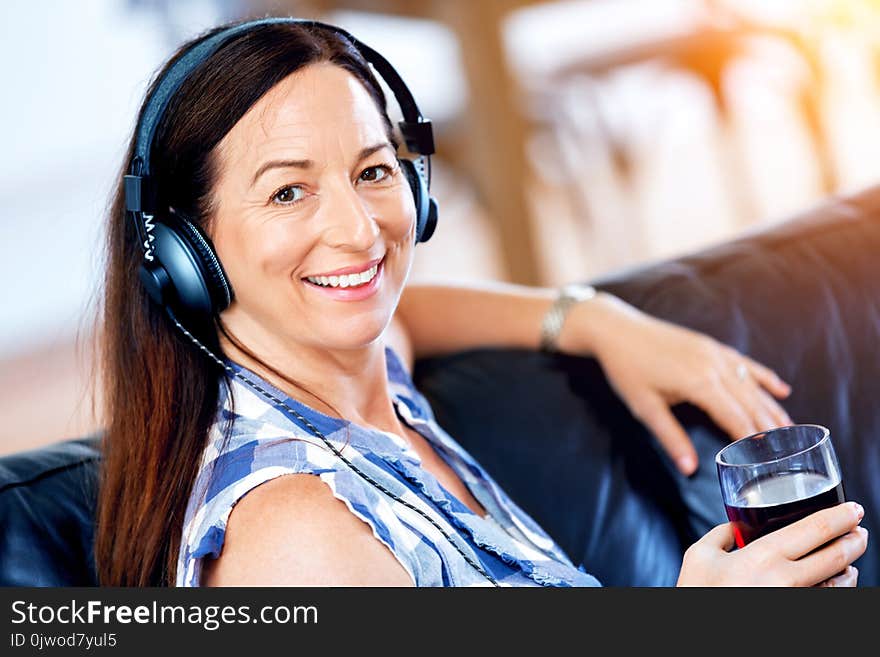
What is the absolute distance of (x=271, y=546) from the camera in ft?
3.28

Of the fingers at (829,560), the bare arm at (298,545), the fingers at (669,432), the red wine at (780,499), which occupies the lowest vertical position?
the fingers at (669,432)

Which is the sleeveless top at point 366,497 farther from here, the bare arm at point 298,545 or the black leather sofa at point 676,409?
the black leather sofa at point 676,409

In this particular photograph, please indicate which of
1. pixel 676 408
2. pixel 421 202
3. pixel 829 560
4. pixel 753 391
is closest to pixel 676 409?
pixel 676 408

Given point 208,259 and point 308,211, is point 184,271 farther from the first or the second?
point 308,211

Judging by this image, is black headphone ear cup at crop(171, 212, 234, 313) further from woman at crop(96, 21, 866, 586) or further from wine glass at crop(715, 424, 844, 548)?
wine glass at crop(715, 424, 844, 548)

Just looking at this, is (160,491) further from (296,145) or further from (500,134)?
(500,134)

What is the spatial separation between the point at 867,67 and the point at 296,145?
3.53 m

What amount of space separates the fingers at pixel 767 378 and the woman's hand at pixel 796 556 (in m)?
0.50

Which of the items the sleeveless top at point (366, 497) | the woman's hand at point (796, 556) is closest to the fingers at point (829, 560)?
the woman's hand at point (796, 556)

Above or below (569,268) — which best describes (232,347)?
above

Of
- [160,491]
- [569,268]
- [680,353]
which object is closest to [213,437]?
[160,491]

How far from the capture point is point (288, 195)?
116cm

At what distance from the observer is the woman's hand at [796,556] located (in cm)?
99

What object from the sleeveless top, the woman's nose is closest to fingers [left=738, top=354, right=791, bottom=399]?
the sleeveless top
